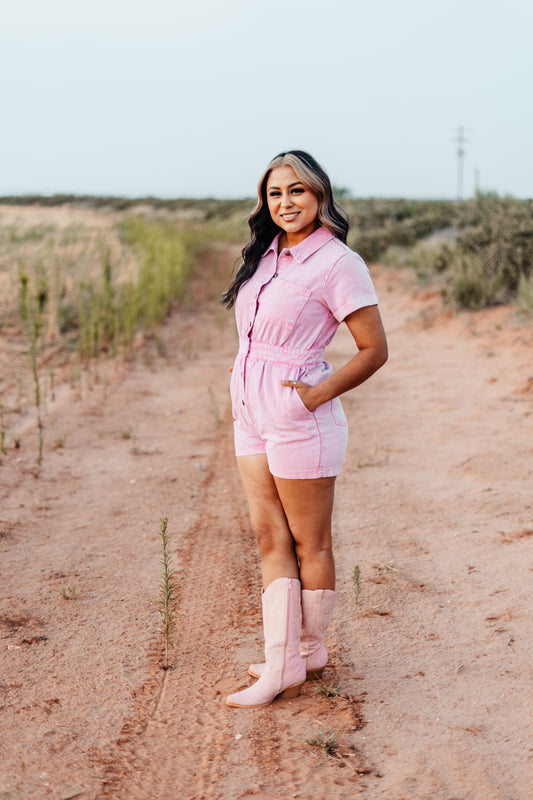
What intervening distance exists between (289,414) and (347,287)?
0.44m

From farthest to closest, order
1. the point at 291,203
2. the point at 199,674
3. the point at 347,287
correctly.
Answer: the point at 199,674 < the point at 291,203 < the point at 347,287

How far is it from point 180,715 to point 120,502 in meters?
2.38

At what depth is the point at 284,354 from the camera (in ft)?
8.35

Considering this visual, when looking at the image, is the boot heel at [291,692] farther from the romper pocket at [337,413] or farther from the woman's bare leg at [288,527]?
the romper pocket at [337,413]

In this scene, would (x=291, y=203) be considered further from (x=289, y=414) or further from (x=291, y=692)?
(x=291, y=692)

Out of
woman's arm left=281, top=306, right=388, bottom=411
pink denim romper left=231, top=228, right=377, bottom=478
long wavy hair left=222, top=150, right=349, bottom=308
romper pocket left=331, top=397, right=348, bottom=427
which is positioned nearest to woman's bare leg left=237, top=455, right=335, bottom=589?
pink denim romper left=231, top=228, right=377, bottom=478

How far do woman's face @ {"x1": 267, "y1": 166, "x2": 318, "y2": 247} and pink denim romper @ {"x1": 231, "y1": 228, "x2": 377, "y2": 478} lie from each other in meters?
0.05

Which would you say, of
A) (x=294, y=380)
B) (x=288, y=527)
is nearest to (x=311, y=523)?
(x=288, y=527)

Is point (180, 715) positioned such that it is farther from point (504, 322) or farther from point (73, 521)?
point (504, 322)

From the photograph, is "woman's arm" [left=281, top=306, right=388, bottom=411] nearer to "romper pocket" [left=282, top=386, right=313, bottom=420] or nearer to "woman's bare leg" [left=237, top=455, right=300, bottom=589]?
"romper pocket" [left=282, top=386, right=313, bottom=420]

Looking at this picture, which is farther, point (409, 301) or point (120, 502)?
point (409, 301)

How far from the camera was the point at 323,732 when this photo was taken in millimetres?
2637

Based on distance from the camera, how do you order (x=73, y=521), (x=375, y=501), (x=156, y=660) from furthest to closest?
(x=375, y=501) < (x=73, y=521) < (x=156, y=660)

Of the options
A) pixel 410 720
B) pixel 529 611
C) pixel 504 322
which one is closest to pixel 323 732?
pixel 410 720
